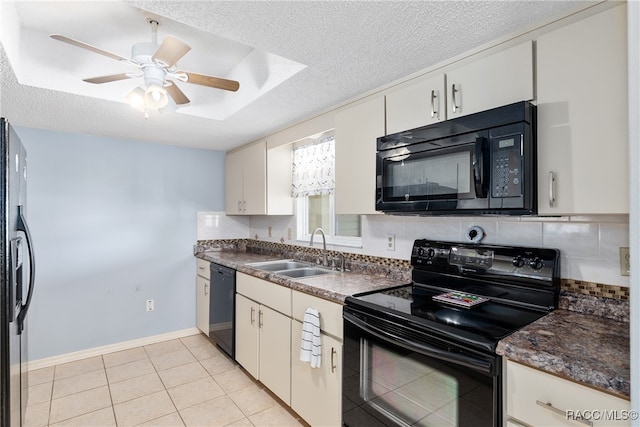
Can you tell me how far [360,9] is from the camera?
1.29 m

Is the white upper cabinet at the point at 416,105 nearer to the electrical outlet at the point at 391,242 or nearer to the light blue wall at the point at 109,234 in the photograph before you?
the electrical outlet at the point at 391,242

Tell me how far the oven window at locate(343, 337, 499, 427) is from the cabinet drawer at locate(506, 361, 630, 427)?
7 cm

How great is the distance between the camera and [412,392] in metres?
1.41

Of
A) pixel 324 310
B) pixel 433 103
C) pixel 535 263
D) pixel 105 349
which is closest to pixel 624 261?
pixel 535 263

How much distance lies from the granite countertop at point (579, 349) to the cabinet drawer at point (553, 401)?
0.09ft

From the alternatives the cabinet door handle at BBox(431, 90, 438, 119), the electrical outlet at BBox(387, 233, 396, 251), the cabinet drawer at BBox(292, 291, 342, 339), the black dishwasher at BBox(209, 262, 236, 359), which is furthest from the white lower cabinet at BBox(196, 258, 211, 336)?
the cabinet door handle at BBox(431, 90, 438, 119)

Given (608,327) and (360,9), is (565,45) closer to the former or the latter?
(360,9)

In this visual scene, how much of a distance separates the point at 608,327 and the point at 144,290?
3.63m

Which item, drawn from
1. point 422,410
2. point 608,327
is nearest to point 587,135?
point 608,327

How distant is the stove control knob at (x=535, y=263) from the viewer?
148 centimetres

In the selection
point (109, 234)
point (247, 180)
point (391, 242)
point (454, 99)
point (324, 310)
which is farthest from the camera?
point (247, 180)

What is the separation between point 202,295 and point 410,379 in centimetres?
268

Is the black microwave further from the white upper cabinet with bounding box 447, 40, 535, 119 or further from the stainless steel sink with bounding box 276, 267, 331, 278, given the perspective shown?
the stainless steel sink with bounding box 276, 267, 331, 278

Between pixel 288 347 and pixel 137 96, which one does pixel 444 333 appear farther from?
pixel 137 96
